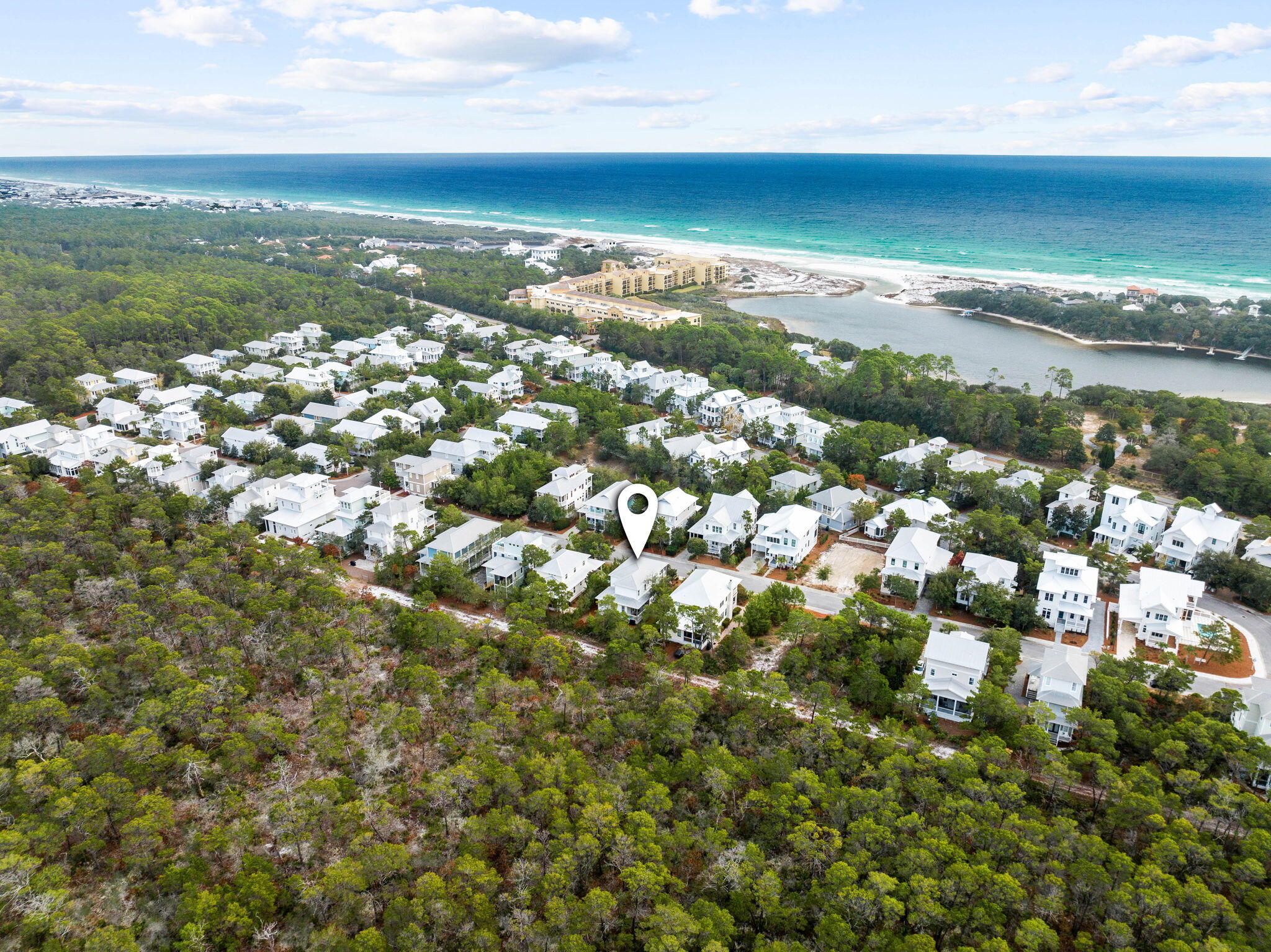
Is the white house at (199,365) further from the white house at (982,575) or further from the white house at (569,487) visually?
the white house at (982,575)

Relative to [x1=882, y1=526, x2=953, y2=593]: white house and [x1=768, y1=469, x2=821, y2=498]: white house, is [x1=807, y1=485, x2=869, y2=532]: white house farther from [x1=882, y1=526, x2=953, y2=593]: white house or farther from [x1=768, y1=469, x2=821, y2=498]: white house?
[x1=882, y1=526, x2=953, y2=593]: white house

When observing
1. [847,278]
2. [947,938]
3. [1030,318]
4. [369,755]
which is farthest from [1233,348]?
[369,755]

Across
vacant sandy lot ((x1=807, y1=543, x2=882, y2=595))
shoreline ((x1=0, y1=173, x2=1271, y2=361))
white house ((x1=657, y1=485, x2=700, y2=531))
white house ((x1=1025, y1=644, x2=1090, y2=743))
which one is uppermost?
shoreline ((x1=0, y1=173, x2=1271, y2=361))

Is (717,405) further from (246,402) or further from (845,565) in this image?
(246,402)

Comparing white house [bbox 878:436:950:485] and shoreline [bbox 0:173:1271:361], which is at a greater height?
shoreline [bbox 0:173:1271:361]

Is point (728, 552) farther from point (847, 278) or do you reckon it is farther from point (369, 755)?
point (847, 278)

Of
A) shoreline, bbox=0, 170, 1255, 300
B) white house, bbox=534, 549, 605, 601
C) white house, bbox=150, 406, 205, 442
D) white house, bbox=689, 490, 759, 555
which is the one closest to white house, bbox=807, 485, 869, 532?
white house, bbox=689, 490, 759, 555
